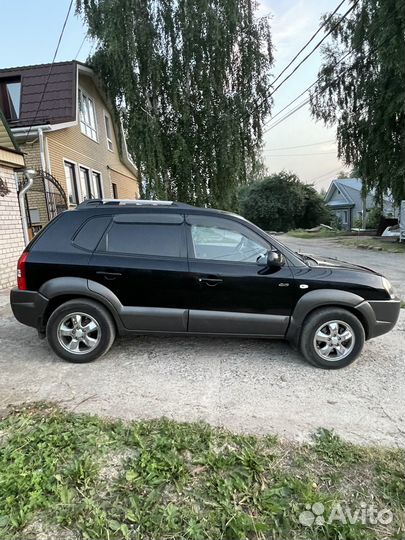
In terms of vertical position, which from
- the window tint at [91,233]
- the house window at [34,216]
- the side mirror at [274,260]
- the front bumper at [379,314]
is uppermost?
the house window at [34,216]

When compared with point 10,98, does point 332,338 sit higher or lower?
lower

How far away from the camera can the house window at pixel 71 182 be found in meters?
13.1

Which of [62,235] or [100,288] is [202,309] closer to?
[100,288]

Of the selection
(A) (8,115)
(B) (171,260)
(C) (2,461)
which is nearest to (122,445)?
(C) (2,461)

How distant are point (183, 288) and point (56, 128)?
9974 mm

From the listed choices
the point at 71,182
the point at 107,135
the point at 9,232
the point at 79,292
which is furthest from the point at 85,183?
the point at 79,292

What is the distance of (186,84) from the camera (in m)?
15.5

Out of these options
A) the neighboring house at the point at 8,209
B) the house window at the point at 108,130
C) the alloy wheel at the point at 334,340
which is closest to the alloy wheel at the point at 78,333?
the alloy wheel at the point at 334,340

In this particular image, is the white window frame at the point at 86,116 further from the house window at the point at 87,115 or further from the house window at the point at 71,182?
the house window at the point at 71,182

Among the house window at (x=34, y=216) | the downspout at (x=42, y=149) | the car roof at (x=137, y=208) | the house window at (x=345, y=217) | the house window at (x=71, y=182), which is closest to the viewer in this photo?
the car roof at (x=137, y=208)

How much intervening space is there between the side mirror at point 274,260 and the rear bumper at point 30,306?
7.89 feet

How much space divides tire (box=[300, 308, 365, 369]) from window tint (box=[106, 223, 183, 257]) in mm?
1630

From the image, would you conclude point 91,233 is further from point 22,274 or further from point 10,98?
point 10,98

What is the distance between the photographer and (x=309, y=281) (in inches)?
147
